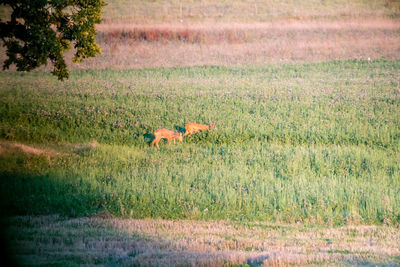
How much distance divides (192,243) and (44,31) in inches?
332

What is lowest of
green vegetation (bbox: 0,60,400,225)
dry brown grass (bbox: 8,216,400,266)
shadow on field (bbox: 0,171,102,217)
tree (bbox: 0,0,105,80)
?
green vegetation (bbox: 0,60,400,225)

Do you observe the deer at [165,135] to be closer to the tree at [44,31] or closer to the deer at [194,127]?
the deer at [194,127]

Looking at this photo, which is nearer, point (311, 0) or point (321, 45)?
point (321, 45)

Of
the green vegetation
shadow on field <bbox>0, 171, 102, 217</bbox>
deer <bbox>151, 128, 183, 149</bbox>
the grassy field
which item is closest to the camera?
the grassy field

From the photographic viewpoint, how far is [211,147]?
16.2 meters

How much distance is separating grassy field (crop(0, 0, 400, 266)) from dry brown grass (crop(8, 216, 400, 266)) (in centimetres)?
4

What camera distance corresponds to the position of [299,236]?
375 inches

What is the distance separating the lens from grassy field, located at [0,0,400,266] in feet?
29.2

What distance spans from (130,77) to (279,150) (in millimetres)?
14472

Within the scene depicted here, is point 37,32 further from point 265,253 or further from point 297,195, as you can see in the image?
point 265,253

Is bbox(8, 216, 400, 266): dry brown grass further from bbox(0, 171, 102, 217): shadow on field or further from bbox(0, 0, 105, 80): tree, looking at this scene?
bbox(0, 0, 105, 80): tree

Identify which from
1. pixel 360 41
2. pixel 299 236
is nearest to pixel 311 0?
pixel 360 41

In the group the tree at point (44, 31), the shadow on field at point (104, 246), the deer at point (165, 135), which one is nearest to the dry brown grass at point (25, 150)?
the tree at point (44, 31)

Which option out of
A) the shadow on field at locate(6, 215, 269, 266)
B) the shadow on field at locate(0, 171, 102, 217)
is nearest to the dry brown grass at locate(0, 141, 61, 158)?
the shadow on field at locate(0, 171, 102, 217)
